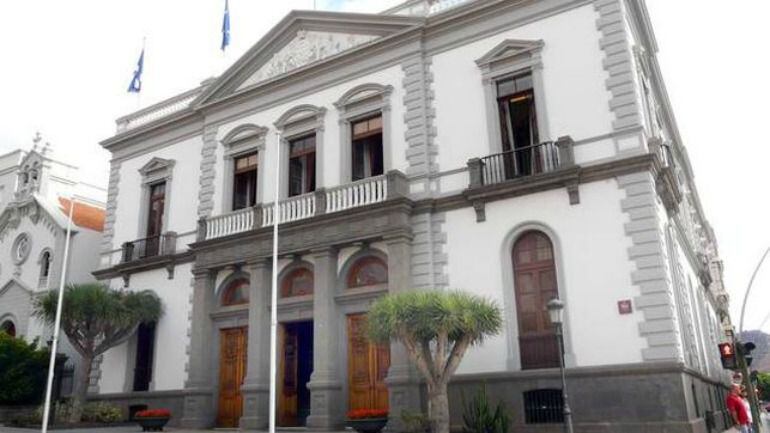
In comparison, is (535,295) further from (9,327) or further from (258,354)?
(9,327)

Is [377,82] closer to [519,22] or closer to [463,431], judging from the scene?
[519,22]

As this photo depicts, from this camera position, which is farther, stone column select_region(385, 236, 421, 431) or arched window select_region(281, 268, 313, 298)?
arched window select_region(281, 268, 313, 298)

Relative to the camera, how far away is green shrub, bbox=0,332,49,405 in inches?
973

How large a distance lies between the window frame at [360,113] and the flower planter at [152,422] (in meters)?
9.23

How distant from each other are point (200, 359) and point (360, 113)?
9.79 meters

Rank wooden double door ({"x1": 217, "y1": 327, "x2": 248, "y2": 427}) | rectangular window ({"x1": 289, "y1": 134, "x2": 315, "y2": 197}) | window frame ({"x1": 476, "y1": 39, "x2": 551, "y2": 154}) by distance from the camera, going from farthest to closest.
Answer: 1. rectangular window ({"x1": 289, "y1": 134, "x2": 315, "y2": 197})
2. wooden double door ({"x1": 217, "y1": 327, "x2": 248, "y2": 427})
3. window frame ({"x1": 476, "y1": 39, "x2": 551, "y2": 154})

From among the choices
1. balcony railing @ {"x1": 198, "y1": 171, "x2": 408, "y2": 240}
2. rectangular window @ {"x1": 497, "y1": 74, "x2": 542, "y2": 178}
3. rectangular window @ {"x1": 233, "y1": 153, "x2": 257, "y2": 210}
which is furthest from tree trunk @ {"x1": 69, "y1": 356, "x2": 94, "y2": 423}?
rectangular window @ {"x1": 497, "y1": 74, "x2": 542, "y2": 178}

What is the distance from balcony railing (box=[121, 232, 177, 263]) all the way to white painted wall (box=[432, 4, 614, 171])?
11415 millimetres

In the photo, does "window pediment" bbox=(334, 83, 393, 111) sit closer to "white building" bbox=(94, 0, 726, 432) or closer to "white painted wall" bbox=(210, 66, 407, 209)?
"white building" bbox=(94, 0, 726, 432)

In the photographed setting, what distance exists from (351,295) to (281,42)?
10.3m

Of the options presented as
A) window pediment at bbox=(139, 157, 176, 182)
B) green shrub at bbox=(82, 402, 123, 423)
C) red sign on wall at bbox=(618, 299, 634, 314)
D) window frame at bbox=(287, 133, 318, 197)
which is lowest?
green shrub at bbox=(82, 402, 123, 423)

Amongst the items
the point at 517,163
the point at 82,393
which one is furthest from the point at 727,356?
the point at 82,393

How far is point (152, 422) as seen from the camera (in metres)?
19.9

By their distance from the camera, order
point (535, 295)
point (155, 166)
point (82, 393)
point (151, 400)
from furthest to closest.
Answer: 1. point (155, 166)
2. point (82, 393)
3. point (151, 400)
4. point (535, 295)
